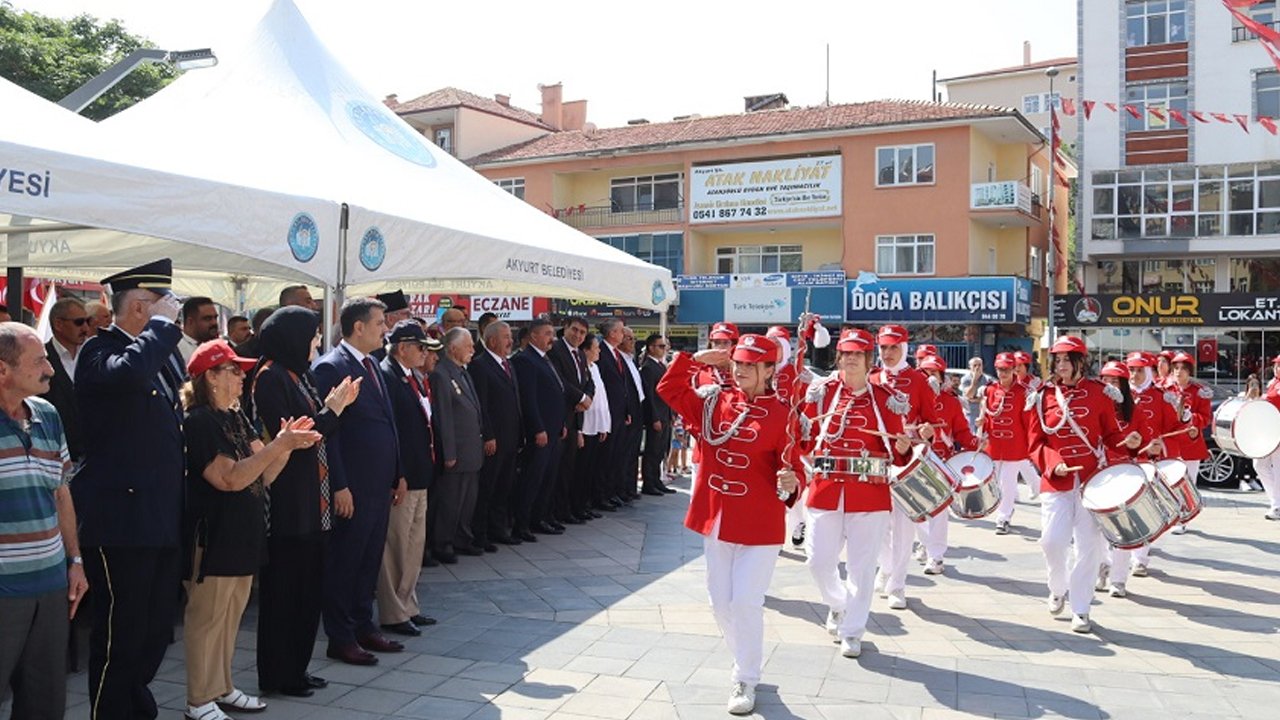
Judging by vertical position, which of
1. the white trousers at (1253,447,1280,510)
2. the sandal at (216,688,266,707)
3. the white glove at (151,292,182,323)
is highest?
the white glove at (151,292,182,323)

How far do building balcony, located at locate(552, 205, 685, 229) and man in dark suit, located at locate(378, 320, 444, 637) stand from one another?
103 feet

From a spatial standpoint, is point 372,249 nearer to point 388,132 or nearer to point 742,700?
point 388,132

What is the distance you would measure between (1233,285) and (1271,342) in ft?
16.2

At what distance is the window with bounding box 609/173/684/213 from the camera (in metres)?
38.9

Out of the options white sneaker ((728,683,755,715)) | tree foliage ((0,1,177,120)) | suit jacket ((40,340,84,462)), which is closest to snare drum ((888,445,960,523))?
white sneaker ((728,683,755,715))

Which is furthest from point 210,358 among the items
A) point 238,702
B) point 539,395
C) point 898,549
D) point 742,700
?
point 539,395

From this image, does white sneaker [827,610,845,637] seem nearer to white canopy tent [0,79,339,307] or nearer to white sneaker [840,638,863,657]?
white sneaker [840,638,863,657]

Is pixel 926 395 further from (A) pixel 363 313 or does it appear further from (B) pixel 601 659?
(A) pixel 363 313

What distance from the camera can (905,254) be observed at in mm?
34594

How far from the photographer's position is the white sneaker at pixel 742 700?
5.30 m

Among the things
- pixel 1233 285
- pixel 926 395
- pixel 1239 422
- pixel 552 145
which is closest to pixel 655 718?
pixel 926 395

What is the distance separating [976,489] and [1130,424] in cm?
131

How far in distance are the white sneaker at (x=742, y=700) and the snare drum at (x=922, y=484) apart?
193 cm

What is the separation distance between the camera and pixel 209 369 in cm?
467
